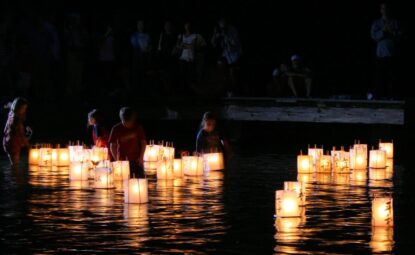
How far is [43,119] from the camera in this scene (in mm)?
27453

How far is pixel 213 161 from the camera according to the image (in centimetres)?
2064

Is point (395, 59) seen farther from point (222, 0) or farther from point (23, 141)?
→ point (23, 141)

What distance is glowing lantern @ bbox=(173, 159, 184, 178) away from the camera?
1925 cm

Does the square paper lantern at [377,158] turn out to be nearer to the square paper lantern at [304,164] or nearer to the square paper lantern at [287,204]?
the square paper lantern at [304,164]

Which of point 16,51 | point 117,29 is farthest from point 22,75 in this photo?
point 117,29

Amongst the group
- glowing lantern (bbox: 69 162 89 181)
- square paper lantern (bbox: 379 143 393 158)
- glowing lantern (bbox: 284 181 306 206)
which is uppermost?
square paper lantern (bbox: 379 143 393 158)

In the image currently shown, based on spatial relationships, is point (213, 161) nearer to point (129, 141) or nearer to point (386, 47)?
point (129, 141)

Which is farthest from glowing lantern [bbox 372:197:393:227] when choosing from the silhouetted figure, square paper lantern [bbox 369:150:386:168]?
the silhouetted figure

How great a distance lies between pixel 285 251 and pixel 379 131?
1701cm

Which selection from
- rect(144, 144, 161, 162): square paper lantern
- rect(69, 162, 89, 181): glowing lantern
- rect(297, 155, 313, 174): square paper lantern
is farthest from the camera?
rect(144, 144, 161, 162): square paper lantern

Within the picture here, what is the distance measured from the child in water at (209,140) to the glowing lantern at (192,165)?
2.77 feet

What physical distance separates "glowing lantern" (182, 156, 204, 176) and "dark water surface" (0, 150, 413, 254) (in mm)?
221

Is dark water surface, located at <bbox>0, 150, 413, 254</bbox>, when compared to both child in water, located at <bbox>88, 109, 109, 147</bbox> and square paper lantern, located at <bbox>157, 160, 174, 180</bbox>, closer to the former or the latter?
square paper lantern, located at <bbox>157, 160, 174, 180</bbox>

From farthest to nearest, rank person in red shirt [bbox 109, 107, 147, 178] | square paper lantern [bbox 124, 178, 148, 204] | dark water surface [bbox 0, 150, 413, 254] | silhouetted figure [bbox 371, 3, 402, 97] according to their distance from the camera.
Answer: silhouetted figure [bbox 371, 3, 402, 97] → person in red shirt [bbox 109, 107, 147, 178] → square paper lantern [bbox 124, 178, 148, 204] → dark water surface [bbox 0, 150, 413, 254]
